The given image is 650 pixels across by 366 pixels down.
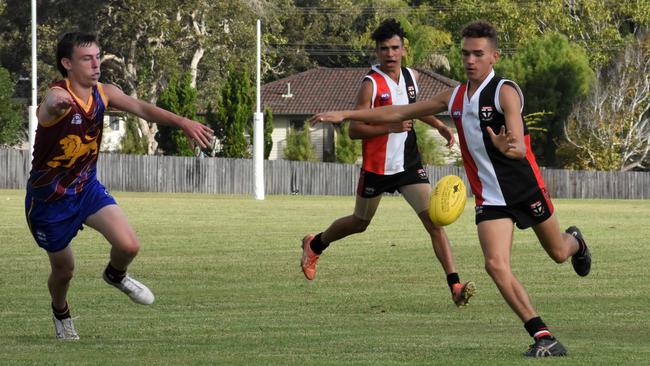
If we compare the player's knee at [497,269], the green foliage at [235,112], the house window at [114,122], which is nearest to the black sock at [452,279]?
the player's knee at [497,269]

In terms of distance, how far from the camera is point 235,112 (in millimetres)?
68875

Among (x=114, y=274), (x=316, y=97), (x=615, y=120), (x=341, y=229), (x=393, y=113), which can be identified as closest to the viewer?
(x=393, y=113)

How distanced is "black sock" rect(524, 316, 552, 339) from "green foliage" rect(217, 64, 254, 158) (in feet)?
193

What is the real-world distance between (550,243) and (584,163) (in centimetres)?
6254

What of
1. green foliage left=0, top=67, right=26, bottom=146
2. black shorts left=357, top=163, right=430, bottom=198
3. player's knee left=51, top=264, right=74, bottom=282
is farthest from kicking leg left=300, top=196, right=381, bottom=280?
green foliage left=0, top=67, right=26, bottom=146

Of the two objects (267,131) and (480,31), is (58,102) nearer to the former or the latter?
(480,31)

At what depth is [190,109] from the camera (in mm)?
68688

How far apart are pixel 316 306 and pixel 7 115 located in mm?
60959

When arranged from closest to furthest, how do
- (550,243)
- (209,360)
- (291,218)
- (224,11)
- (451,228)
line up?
1. (209,360)
2. (550,243)
3. (451,228)
4. (291,218)
5. (224,11)

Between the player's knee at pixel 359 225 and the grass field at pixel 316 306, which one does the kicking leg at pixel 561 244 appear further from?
the player's knee at pixel 359 225

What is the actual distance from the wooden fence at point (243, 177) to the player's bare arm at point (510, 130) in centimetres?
5153

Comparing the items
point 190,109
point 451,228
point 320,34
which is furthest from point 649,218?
point 320,34

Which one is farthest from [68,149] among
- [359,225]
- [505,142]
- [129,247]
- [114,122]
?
[114,122]

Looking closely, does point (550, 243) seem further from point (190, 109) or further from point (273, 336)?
point (190, 109)
